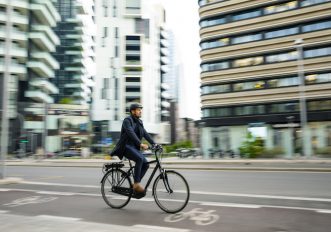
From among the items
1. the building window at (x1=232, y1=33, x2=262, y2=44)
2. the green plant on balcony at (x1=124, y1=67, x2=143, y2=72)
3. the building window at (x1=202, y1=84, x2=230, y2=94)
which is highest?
the green plant on balcony at (x1=124, y1=67, x2=143, y2=72)

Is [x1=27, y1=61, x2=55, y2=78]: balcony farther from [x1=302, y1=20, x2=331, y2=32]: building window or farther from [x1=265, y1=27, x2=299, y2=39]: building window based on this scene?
[x1=302, y1=20, x2=331, y2=32]: building window

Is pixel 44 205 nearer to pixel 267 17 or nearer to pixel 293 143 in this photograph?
pixel 293 143

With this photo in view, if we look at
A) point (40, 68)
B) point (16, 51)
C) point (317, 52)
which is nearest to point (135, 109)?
point (317, 52)

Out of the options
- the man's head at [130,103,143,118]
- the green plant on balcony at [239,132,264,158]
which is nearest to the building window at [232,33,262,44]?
the green plant on balcony at [239,132,264,158]

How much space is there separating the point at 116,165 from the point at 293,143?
3695cm

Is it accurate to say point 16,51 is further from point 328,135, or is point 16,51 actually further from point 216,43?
point 328,135

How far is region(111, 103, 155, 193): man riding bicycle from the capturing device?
6293 millimetres

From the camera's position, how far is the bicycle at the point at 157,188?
600 cm

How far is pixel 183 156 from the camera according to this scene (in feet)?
151

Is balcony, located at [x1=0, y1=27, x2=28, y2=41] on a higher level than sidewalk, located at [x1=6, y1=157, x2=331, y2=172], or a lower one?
higher

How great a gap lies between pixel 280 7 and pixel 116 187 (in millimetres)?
42535

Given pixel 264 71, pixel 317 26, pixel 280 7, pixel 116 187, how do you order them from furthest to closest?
pixel 280 7, pixel 264 71, pixel 317 26, pixel 116 187

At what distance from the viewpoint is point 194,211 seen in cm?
615

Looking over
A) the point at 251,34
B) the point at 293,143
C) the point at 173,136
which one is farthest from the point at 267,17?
the point at 173,136
